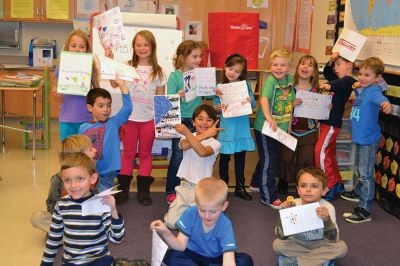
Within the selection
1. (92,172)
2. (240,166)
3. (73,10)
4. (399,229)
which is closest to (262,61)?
(73,10)

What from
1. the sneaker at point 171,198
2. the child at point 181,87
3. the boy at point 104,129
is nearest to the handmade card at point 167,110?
the child at point 181,87

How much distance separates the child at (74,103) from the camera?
12.4 feet

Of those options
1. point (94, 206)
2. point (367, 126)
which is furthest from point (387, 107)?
point (94, 206)

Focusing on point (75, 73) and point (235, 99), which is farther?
point (235, 99)

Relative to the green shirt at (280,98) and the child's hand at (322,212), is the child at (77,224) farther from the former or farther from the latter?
the green shirt at (280,98)

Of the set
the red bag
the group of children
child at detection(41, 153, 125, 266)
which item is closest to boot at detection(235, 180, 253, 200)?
the group of children

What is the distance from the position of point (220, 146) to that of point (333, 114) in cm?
105

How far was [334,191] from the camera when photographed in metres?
4.53

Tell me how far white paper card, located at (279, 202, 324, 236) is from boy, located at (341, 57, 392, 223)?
1.33 meters

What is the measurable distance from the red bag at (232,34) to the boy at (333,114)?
3.20 feet

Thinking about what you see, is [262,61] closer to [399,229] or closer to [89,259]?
[399,229]

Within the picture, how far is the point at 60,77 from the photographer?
3.59 metres

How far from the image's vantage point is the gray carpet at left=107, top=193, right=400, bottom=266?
3281mm

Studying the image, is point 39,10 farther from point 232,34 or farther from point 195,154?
point 195,154
